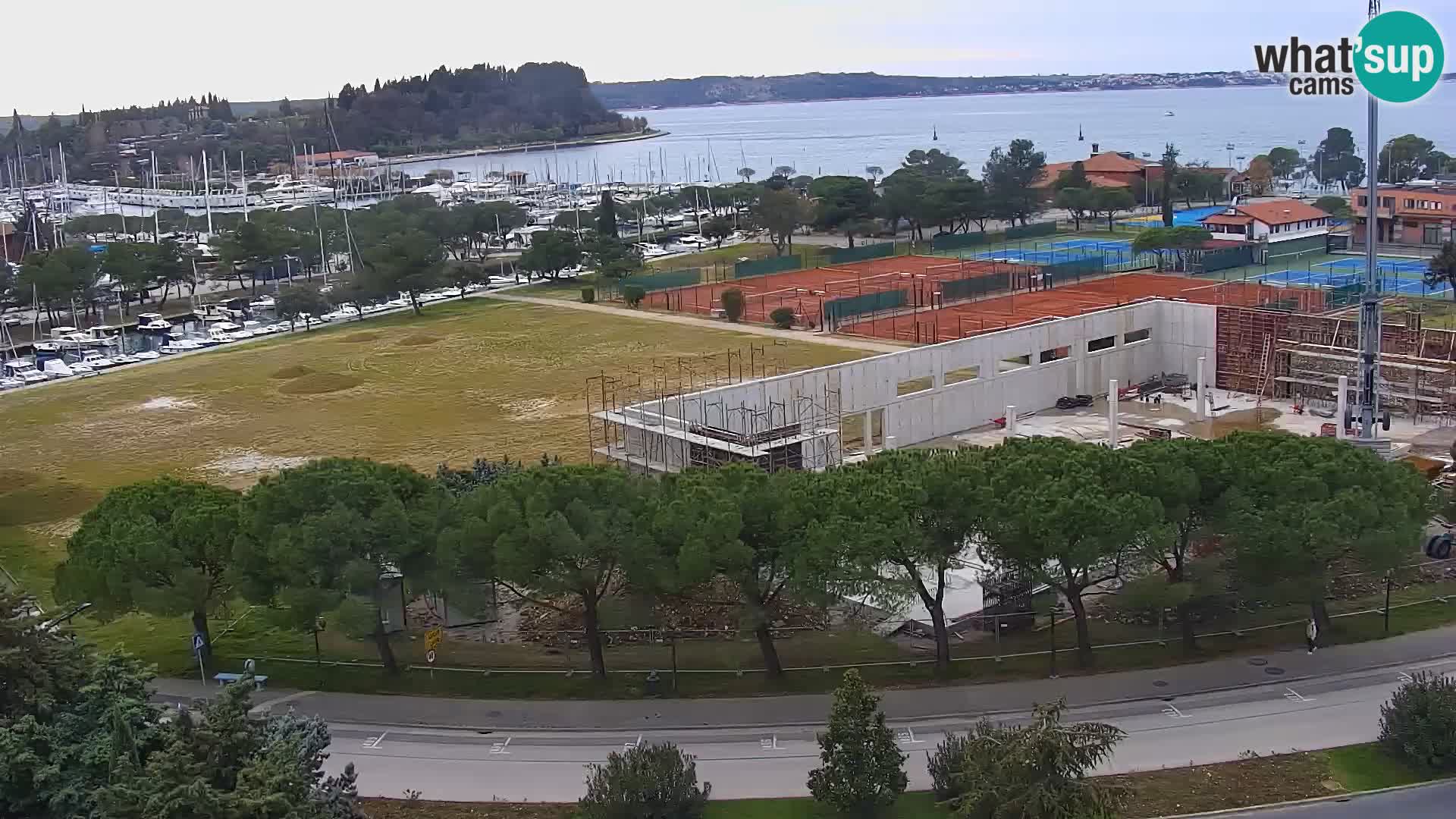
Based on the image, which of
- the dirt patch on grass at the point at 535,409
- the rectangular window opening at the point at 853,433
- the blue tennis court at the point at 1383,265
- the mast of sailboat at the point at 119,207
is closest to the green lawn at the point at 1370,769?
the rectangular window opening at the point at 853,433

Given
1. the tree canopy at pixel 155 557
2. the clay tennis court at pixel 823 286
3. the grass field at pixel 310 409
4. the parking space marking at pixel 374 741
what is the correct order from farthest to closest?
the clay tennis court at pixel 823 286
the grass field at pixel 310 409
the tree canopy at pixel 155 557
the parking space marking at pixel 374 741

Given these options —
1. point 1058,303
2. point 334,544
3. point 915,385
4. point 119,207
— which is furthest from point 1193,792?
point 119,207

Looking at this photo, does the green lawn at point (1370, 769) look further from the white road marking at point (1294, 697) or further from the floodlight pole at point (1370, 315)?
the floodlight pole at point (1370, 315)

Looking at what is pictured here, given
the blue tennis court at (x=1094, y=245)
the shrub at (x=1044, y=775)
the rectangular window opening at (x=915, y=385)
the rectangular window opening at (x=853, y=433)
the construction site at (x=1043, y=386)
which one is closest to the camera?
the shrub at (x=1044, y=775)

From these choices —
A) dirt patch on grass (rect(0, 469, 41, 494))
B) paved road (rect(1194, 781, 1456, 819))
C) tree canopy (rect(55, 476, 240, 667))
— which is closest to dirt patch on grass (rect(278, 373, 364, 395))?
dirt patch on grass (rect(0, 469, 41, 494))

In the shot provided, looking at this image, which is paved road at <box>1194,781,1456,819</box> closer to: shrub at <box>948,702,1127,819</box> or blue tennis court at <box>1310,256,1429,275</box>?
shrub at <box>948,702,1127,819</box>

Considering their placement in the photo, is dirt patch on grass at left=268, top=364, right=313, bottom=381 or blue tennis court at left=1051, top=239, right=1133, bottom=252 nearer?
dirt patch on grass at left=268, top=364, right=313, bottom=381
